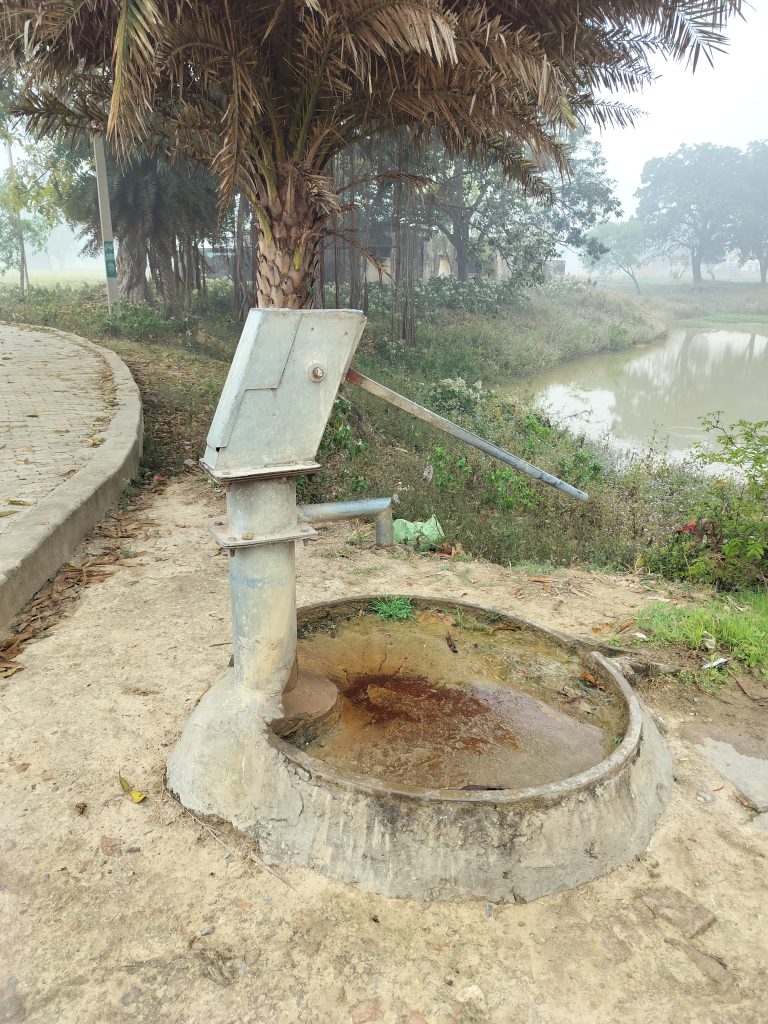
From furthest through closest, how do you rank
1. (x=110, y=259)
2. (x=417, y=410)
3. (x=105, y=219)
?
(x=110, y=259)
(x=105, y=219)
(x=417, y=410)

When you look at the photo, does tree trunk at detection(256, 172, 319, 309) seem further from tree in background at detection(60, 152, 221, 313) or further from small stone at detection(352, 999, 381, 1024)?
tree in background at detection(60, 152, 221, 313)

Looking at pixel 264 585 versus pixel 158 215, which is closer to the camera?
pixel 264 585

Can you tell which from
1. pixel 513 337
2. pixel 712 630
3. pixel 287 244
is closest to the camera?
pixel 712 630

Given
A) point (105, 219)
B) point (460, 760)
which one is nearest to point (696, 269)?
point (105, 219)

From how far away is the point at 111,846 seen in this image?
203 cm

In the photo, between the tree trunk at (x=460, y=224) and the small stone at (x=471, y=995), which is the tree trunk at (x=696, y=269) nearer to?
the tree trunk at (x=460, y=224)

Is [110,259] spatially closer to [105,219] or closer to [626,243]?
[105,219]

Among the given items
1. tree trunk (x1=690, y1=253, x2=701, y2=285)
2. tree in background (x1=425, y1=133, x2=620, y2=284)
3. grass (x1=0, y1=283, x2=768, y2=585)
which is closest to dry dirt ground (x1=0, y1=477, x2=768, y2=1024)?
grass (x1=0, y1=283, x2=768, y2=585)

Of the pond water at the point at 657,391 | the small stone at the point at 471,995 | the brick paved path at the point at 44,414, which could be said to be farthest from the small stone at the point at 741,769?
the pond water at the point at 657,391

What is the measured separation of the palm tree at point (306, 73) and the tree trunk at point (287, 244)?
12 mm

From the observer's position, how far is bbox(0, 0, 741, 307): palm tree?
4352mm

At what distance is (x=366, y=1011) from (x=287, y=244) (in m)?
5.38

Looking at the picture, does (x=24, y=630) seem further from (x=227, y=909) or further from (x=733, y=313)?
(x=733, y=313)

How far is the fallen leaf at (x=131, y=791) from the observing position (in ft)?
7.32
